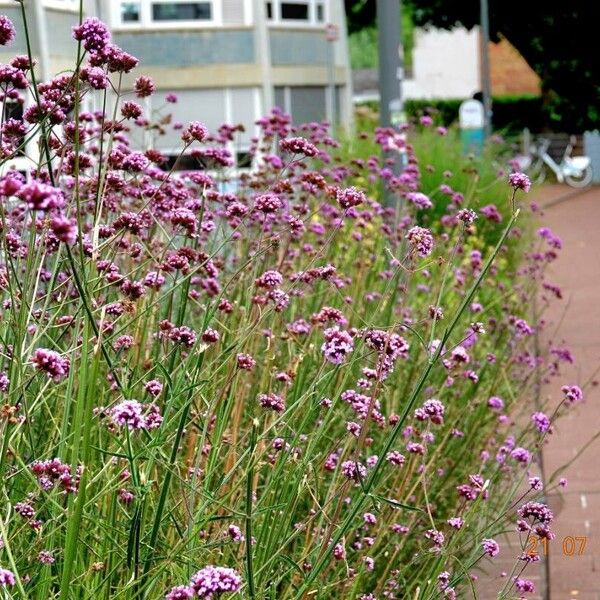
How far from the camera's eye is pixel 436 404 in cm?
372

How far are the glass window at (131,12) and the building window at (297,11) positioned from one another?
369 centimetres

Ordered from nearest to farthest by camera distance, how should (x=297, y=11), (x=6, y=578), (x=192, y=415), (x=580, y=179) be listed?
1. (x=6, y=578)
2. (x=192, y=415)
3. (x=580, y=179)
4. (x=297, y=11)

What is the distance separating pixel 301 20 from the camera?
40.3 meters

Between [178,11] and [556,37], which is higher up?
[178,11]

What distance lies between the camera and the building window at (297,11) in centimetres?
3959

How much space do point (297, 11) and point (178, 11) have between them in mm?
4468

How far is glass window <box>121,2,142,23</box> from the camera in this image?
36.5m

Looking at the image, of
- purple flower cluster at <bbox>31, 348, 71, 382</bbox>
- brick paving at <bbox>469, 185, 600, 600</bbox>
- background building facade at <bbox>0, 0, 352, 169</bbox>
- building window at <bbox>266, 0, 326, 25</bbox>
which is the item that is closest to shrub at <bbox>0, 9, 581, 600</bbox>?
purple flower cluster at <bbox>31, 348, 71, 382</bbox>

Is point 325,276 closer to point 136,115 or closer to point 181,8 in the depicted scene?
point 136,115

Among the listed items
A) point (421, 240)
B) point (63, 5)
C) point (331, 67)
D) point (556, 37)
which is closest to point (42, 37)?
point (63, 5)

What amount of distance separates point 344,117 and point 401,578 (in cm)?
3740
